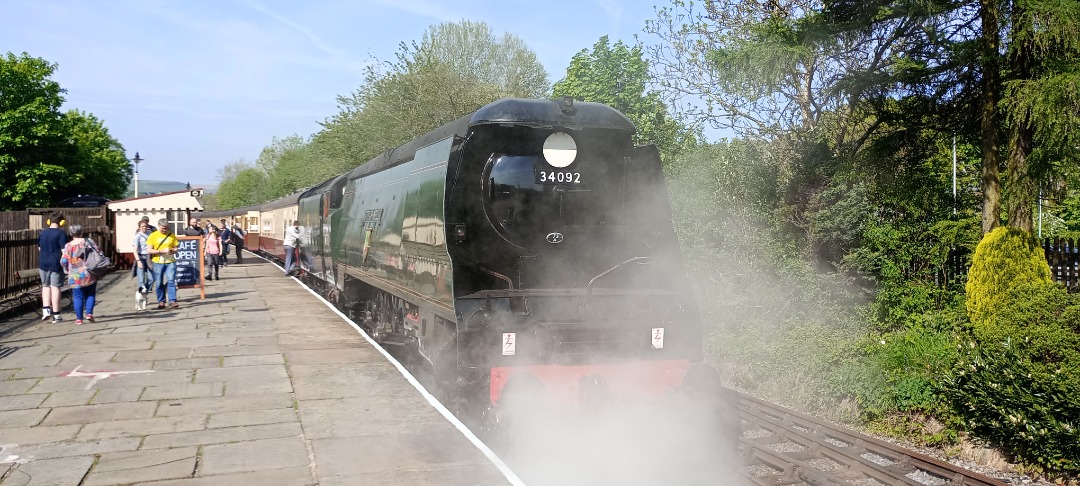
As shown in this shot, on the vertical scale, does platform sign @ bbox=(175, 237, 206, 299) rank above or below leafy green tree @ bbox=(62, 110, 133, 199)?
below

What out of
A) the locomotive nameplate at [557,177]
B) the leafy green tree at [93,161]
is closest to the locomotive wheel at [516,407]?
the locomotive nameplate at [557,177]

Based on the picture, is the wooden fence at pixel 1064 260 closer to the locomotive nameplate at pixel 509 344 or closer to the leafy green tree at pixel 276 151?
the locomotive nameplate at pixel 509 344

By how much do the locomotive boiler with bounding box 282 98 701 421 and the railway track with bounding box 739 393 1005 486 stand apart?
110 cm

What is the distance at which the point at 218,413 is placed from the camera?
23.1ft

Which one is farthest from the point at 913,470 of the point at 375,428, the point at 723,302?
the point at 723,302

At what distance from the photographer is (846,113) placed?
13016 mm

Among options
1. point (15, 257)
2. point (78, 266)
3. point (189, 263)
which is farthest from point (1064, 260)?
point (15, 257)

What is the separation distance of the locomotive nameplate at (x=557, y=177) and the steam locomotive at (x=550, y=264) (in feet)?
0.04

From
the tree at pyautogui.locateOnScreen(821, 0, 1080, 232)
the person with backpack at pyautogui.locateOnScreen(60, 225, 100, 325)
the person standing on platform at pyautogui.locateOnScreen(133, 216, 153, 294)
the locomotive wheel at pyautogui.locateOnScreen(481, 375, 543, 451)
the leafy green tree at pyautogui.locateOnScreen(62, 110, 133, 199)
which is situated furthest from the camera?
the leafy green tree at pyautogui.locateOnScreen(62, 110, 133, 199)

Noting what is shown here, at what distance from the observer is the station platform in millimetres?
5465

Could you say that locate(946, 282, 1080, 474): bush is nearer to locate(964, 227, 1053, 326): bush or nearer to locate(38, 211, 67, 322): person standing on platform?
locate(964, 227, 1053, 326): bush

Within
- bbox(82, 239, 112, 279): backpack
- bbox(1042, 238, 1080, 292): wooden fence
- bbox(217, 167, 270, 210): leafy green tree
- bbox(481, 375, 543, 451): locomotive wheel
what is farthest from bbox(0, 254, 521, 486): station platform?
bbox(217, 167, 270, 210): leafy green tree

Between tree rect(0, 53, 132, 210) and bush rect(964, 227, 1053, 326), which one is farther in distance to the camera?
tree rect(0, 53, 132, 210)

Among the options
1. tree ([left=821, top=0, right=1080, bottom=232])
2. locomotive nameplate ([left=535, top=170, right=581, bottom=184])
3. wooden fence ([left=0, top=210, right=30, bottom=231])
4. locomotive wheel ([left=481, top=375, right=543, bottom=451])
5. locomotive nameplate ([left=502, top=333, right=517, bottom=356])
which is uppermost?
tree ([left=821, top=0, right=1080, bottom=232])
